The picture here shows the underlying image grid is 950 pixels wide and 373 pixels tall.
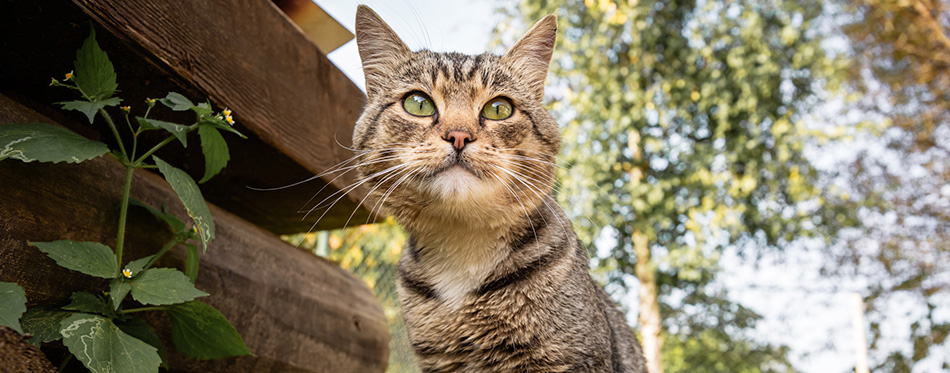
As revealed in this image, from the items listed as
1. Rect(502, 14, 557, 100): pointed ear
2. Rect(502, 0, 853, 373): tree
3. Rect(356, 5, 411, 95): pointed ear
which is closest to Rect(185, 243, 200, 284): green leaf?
Rect(356, 5, 411, 95): pointed ear

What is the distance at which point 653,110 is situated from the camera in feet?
22.1

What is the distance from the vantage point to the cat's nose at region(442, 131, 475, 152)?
175cm

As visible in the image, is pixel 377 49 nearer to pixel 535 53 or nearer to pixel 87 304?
pixel 535 53

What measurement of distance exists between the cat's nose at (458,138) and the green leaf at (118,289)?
888mm

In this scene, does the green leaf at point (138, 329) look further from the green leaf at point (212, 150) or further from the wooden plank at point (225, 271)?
the green leaf at point (212, 150)

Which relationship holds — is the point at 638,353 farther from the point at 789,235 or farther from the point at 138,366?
the point at 789,235

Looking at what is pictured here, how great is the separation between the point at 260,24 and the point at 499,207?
0.85 m

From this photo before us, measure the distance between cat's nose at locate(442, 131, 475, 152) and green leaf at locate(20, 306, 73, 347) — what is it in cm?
100

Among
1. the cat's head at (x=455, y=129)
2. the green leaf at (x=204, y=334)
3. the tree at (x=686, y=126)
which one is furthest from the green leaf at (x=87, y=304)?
the tree at (x=686, y=126)

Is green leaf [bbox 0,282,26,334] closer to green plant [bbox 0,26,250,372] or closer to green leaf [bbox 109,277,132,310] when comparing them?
green plant [bbox 0,26,250,372]

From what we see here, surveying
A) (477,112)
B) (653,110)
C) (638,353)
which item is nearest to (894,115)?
(653,110)

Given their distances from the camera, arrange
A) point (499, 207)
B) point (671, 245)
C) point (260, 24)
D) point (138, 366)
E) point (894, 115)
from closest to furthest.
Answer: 1. point (138, 366)
2. point (260, 24)
3. point (499, 207)
4. point (671, 245)
5. point (894, 115)

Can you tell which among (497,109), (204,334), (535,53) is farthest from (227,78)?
(535,53)

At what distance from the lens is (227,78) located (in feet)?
5.02
